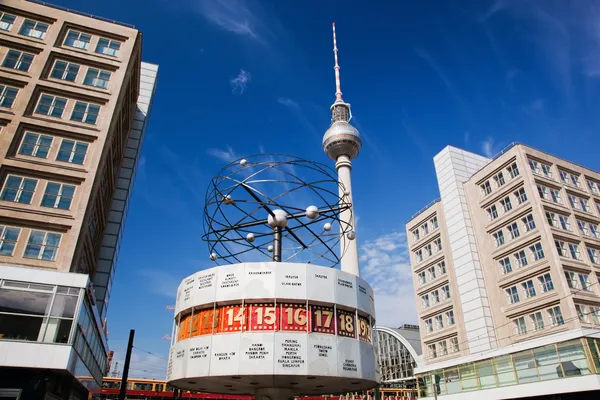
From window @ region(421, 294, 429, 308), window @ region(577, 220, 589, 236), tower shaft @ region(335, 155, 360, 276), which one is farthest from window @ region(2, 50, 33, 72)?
window @ region(577, 220, 589, 236)

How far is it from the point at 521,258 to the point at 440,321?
1520 cm

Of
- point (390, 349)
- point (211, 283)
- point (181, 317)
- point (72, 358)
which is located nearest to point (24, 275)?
point (72, 358)

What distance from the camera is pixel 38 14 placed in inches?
→ 1567

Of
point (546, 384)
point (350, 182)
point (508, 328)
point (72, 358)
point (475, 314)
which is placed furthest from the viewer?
point (350, 182)

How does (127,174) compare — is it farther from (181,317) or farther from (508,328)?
(508,328)

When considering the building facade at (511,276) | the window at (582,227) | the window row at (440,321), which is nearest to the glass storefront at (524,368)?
the building facade at (511,276)

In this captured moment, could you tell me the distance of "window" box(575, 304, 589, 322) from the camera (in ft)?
130

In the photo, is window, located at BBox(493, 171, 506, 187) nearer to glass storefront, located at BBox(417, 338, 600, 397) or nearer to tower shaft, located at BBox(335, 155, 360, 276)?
tower shaft, located at BBox(335, 155, 360, 276)

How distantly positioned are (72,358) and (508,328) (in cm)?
4301

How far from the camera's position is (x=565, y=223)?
4672 centimetres

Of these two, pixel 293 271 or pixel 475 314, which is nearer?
pixel 293 271

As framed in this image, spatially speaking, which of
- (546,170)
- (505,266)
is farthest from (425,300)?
(546,170)

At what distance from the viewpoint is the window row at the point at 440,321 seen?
5474cm

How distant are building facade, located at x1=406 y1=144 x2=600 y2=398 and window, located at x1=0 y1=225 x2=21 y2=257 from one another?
146 feet
